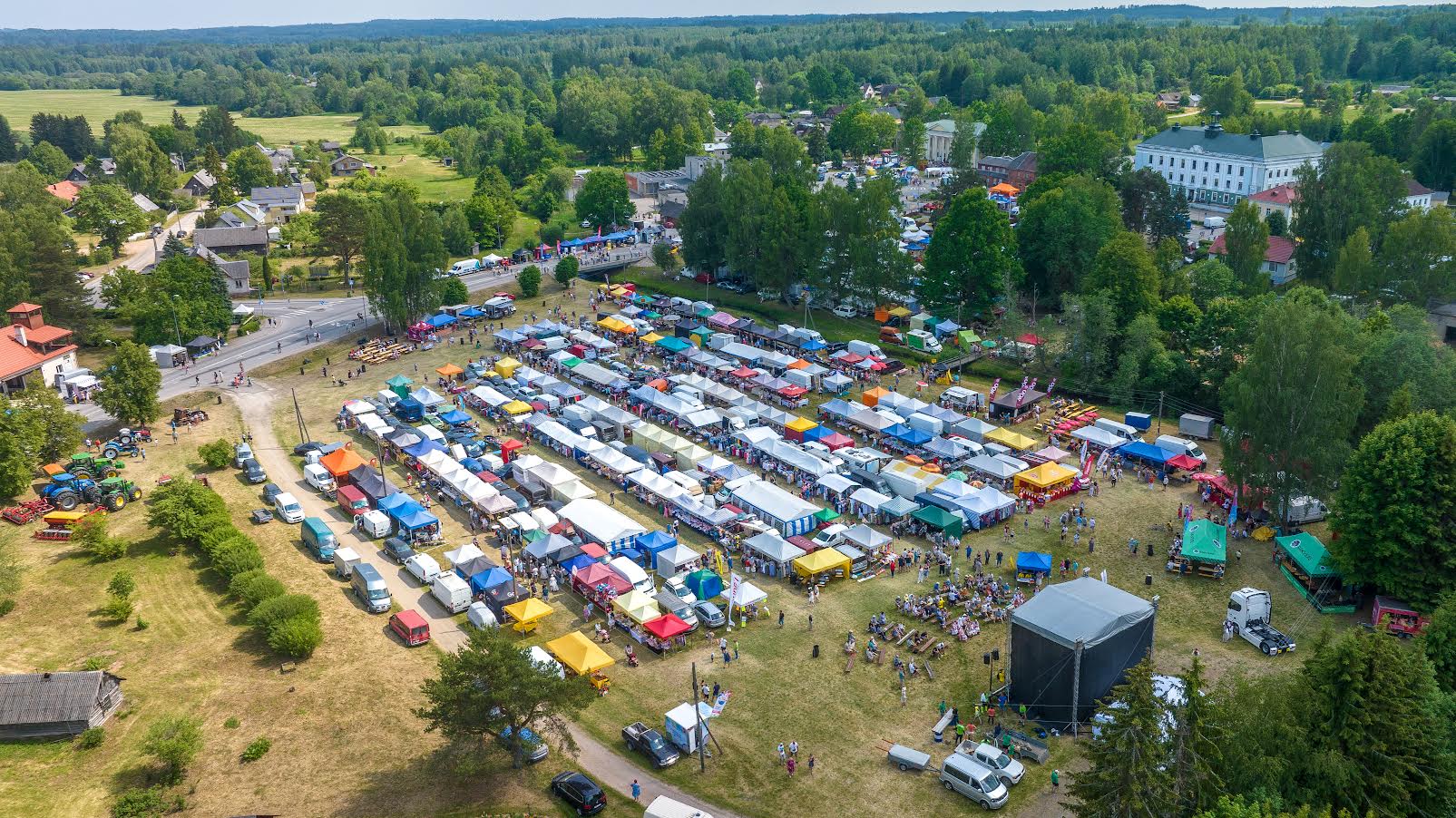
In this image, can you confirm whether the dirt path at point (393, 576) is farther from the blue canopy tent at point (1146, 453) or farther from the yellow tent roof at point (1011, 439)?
the blue canopy tent at point (1146, 453)

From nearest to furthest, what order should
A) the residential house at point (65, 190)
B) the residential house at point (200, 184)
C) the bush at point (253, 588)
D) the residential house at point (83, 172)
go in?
the bush at point (253, 588) < the residential house at point (65, 190) < the residential house at point (83, 172) < the residential house at point (200, 184)

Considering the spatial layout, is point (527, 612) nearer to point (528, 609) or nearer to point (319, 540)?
point (528, 609)

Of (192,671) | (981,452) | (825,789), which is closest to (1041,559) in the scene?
(981,452)

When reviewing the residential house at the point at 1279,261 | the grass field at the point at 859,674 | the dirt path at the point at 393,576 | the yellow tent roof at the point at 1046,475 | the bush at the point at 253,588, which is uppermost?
the residential house at the point at 1279,261

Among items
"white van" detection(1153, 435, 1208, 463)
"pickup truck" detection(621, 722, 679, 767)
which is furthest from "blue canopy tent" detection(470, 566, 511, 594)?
"white van" detection(1153, 435, 1208, 463)

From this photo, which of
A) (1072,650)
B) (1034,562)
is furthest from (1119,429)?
(1072,650)

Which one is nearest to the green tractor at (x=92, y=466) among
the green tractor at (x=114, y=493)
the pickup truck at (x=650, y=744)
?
the green tractor at (x=114, y=493)

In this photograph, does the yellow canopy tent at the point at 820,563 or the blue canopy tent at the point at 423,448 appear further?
the blue canopy tent at the point at 423,448

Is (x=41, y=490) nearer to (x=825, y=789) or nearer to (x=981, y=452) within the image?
(x=825, y=789)
